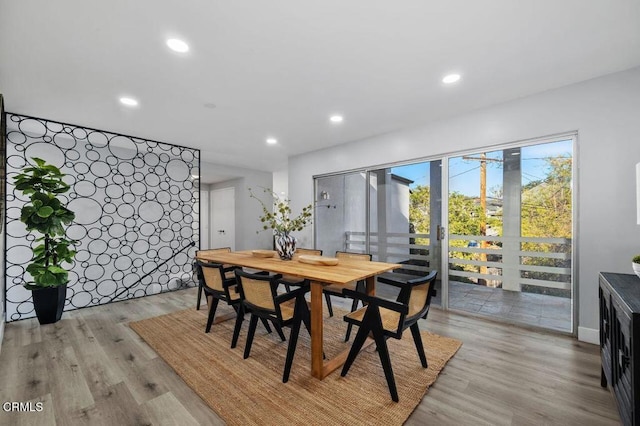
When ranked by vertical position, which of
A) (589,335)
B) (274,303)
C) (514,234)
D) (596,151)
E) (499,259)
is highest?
(596,151)

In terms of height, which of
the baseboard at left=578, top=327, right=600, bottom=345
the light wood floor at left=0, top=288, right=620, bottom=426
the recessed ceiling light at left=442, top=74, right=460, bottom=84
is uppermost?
the recessed ceiling light at left=442, top=74, right=460, bottom=84

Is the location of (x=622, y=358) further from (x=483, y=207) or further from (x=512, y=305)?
(x=483, y=207)

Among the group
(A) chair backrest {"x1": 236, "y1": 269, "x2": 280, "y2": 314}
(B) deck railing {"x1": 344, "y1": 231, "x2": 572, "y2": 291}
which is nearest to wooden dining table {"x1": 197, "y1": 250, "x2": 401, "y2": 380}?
(A) chair backrest {"x1": 236, "y1": 269, "x2": 280, "y2": 314}

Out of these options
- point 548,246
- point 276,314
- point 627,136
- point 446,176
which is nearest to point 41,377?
point 276,314

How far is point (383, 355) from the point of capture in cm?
183

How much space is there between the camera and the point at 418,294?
199cm

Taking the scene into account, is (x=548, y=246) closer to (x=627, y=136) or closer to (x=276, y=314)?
(x=627, y=136)

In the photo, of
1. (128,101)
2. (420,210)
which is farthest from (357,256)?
(128,101)

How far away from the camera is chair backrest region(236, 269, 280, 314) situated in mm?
2035

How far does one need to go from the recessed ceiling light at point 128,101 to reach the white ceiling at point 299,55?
87mm

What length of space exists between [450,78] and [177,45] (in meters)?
2.34

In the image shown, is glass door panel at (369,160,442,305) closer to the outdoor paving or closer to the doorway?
the outdoor paving

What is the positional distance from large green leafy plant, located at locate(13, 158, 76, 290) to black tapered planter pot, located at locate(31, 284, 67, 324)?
0.07m

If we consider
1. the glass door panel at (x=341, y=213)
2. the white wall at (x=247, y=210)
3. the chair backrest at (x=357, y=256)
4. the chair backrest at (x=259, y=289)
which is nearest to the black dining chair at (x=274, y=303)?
the chair backrest at (x=259, y=289)
